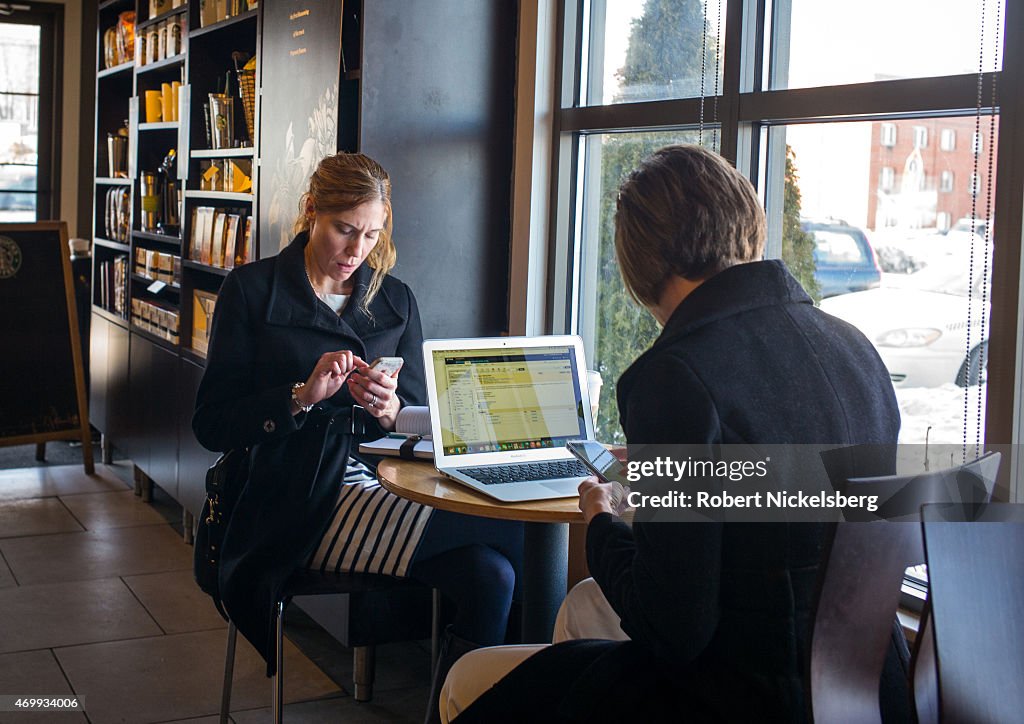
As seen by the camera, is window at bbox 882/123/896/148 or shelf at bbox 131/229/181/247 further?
shelf at bbox 131/229/181/247

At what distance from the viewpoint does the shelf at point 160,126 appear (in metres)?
5.14

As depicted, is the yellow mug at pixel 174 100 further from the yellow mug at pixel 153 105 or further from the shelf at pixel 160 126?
the yellow mug at pixel 153 105

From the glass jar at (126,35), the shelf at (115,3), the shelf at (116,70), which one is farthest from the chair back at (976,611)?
the shelf at (115,3)

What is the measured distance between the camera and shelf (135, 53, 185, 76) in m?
4.95

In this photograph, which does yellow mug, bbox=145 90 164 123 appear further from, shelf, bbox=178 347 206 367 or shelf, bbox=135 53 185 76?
shelf, bbox=178 347 206 367

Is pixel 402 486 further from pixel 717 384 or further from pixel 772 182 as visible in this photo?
pixel 772 182

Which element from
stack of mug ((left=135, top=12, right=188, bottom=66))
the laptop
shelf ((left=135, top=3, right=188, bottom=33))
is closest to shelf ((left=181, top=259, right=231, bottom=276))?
stack of mug ((left=135, top=12, right=188, bottom=66))

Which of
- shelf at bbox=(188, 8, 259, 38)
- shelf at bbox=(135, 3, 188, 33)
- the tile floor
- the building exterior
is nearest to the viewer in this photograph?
the building exterior

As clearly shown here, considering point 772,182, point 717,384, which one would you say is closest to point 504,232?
point 772,182

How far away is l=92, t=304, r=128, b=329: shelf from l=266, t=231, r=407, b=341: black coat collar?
2952 mm

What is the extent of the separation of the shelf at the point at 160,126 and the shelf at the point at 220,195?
45 cm

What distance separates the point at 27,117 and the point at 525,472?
19.7ft

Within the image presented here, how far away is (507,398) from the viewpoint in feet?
8.45

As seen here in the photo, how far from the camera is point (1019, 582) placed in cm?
155
